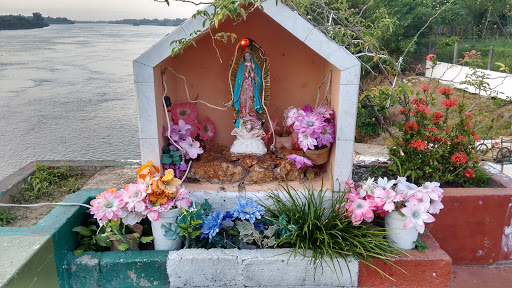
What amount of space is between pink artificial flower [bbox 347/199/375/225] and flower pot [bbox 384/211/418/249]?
18cm

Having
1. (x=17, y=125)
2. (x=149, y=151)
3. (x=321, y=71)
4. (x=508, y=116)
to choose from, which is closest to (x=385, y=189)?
(x=321, y=71)

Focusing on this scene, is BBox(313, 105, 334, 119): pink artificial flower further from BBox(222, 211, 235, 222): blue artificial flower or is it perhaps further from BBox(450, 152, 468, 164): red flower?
BBox(450, 152, 468, 164): red flower

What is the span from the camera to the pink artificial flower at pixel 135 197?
101 inches

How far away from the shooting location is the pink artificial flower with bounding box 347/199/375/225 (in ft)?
8.59

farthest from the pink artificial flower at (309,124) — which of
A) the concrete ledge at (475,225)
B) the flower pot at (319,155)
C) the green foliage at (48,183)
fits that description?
the green foliage at (48,183)

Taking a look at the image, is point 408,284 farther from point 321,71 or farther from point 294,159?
point 321,71

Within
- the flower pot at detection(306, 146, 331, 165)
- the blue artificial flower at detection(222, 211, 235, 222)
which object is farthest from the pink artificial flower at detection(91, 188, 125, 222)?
the flower pot at detection(306, 146, 331, 165)

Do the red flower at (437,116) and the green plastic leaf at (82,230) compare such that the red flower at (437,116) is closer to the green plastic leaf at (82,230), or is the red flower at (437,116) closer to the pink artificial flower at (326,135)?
the pink artificial flower at (326,135)

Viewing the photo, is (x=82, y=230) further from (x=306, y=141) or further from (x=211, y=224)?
(x=306, y=141)

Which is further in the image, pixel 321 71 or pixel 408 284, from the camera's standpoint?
pixel 321 71

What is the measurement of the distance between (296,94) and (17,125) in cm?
271

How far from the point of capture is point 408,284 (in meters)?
2.62

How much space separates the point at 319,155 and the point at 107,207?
172 centimetres

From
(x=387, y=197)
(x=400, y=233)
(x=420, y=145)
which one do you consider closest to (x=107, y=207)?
(x=387, y=197)
